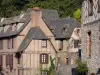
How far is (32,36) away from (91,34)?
76.0 ft

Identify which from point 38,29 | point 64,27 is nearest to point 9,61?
point 38,29

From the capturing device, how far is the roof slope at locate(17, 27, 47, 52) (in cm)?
5759

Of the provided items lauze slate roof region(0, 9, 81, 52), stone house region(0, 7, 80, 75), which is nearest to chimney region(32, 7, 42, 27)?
stone house region(0, 7, 80, 75)

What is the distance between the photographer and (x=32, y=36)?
190 feet

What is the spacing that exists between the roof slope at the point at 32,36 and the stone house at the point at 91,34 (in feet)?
67.8

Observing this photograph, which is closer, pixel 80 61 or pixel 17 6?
pixel 80 61

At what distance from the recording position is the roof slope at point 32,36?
5759 cm

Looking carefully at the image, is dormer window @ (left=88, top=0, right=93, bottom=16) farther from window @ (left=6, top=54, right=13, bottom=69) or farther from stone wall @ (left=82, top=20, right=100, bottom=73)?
window @ (left=6, top=54, right=13, bottom=69)

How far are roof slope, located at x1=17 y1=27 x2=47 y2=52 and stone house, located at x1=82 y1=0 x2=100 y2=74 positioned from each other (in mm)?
20680

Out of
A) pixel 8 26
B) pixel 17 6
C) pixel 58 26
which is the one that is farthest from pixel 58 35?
pixel 17 6

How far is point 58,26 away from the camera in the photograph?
69.0m

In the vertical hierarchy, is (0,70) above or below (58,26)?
below

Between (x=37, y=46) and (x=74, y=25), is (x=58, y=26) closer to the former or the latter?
(x=74, y=25)

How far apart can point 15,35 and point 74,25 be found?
35.0ft
